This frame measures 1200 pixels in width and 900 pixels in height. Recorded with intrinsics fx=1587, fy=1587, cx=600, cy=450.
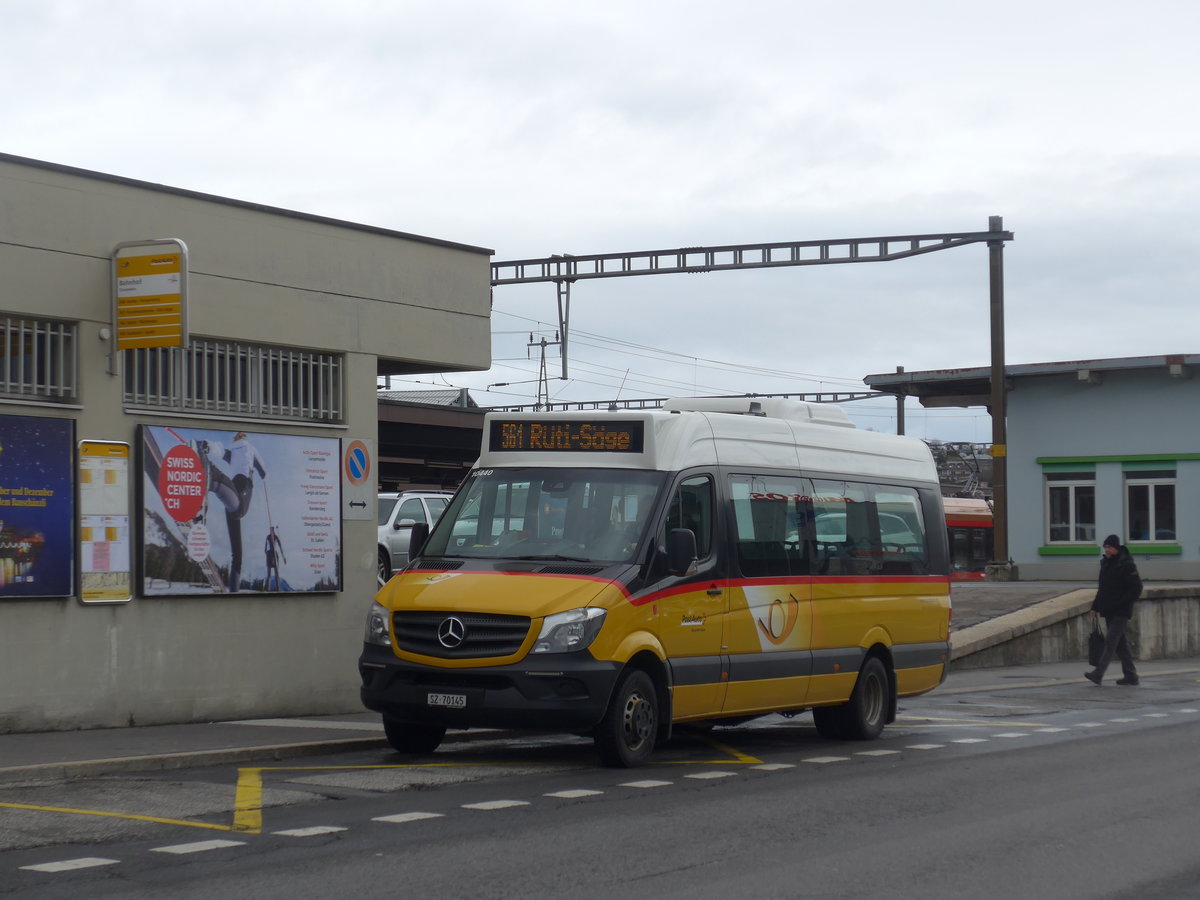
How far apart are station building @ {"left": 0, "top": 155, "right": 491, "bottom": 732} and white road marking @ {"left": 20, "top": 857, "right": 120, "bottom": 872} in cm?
578

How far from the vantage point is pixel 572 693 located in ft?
35.7

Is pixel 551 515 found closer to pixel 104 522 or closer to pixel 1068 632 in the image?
pixel 104 522

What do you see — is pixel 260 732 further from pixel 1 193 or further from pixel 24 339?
pixel 1 193

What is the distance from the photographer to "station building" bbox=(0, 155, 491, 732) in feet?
43.2

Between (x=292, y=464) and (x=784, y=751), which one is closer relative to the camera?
(x=784, y=751)

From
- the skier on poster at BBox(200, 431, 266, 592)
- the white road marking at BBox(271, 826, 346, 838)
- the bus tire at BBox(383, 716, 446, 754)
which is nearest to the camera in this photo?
the white road marking at BBox(271, 826, 346, 838)

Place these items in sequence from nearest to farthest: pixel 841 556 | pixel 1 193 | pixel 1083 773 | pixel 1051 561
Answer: pixel 1083 773 → pixel 1 193 → pixel 841 556 → pixel 1051 561

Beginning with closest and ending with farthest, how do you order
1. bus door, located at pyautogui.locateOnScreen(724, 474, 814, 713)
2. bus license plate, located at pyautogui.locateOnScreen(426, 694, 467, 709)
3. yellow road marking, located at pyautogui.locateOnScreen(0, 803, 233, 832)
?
yellow road marking, located at pyautogui.locateOnScreen(0, 803, 233, 832) < bus license plate, located at pyautogui.locateOnScreen(426, 694, 467, 709) < bus door, located at pyautogui.locateOnScreen(724, 474, 814, 713)

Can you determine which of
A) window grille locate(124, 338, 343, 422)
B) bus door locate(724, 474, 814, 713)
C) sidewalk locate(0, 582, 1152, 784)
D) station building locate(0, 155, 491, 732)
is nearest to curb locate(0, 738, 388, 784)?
sidewalk locate(0, 582, 1152, 784)

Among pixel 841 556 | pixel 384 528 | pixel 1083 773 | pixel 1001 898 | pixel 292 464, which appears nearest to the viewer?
pixel 1001 898

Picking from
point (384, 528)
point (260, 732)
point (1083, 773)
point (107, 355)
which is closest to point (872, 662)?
point (1083, 773)

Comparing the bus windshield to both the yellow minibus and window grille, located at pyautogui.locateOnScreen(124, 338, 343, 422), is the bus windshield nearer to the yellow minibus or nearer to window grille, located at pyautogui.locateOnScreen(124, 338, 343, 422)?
the yellow minibus

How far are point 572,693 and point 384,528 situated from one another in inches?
659

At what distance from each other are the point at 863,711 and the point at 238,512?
6053mm
